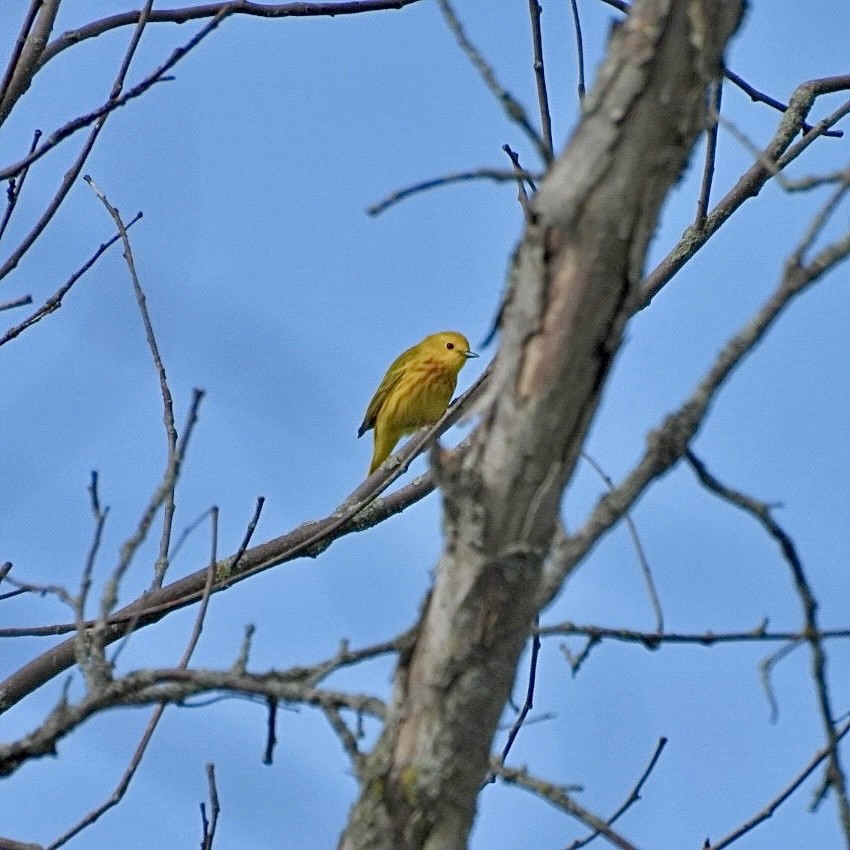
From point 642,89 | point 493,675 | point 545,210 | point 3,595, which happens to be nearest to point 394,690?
point 493,675

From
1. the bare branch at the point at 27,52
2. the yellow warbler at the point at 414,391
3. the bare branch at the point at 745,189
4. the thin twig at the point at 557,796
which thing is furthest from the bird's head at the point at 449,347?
the thin twig at the point at 557,796

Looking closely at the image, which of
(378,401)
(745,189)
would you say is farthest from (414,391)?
(745,189)

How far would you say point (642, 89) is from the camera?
6.59ft

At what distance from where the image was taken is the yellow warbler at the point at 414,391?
11.1 metres

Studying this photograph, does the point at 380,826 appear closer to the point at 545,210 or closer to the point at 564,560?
the point at 564,560

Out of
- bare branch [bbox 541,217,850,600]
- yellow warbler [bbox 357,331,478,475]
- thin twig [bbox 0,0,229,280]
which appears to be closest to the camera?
bare branch [bbox 541,217,850,600]

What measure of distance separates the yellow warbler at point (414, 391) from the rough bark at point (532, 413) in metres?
8.51

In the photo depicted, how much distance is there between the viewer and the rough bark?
2.01 meters

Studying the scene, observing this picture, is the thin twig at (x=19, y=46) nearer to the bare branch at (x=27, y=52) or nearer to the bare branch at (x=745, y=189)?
the bare branch at (x=27, y=52)

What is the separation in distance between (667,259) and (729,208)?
→ 291 mm

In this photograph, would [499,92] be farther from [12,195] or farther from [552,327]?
[12,195]

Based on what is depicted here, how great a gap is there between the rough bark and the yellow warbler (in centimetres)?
851

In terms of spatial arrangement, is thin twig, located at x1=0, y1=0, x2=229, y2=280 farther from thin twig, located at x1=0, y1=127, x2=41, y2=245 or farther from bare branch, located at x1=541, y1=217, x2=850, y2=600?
bare branch, located at x1=541, y1=217, x2=850, y2=600

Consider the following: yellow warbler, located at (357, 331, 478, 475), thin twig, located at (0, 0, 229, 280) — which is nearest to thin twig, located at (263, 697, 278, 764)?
thin twig, located at (0, 0, 229, 280)
